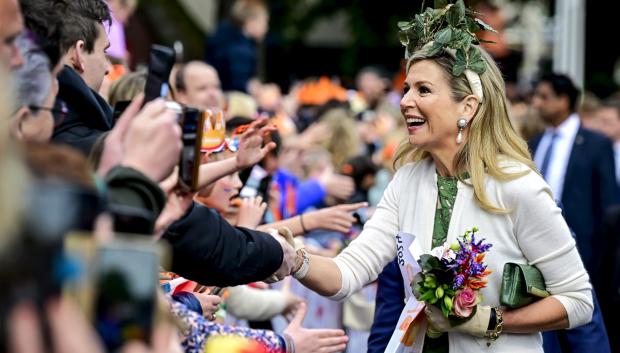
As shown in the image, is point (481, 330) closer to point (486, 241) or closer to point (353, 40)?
point (486, 241)

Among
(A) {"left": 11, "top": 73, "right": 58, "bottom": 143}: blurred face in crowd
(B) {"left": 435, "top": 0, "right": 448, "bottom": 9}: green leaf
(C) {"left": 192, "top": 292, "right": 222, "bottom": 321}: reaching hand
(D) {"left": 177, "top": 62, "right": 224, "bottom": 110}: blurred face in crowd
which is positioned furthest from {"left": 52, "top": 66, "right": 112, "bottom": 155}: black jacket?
(D) {"left": 177, "top": 62, "right": 224, "bottom": 110}: blurred face in crowd

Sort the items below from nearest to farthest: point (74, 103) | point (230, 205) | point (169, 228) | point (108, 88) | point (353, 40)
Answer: point (169, 228)
point (74, 103)
point (230, 205)
point (108, 88)
point (353, 40)

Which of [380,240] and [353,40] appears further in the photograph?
[353,40]

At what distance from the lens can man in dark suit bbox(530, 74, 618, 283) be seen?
1009cm

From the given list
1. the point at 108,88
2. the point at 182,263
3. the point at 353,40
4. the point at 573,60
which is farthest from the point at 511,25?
the point at 182,263

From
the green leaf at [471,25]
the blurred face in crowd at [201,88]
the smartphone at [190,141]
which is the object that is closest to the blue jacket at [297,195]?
the blurred face in crowd at [201,88]

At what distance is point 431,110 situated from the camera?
4574mm

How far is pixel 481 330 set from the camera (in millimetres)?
4242

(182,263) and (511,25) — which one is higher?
(182,263)

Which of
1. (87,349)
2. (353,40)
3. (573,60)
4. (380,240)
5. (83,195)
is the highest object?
(83,195)

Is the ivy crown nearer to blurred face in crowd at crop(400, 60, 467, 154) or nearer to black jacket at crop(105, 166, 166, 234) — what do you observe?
blurred face in crowd at crop(400, 60, 467, 154)

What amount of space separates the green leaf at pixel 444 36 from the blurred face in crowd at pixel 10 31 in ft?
7.64

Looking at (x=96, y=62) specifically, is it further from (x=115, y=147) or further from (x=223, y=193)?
(x=115, y=147)

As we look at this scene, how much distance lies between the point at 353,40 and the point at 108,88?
73.1 feet
